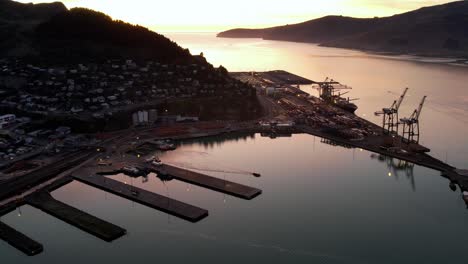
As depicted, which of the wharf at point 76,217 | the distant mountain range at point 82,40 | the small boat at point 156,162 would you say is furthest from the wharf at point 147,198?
the distant mountain range at point 82,40

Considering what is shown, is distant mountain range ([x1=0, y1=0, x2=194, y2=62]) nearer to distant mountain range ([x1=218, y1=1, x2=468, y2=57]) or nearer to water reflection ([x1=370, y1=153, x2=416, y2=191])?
water reflection ([x1=370, y1=153, x2=416, y2=191])

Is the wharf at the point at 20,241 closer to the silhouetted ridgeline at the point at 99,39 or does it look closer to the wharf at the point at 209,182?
the wharf at the point at 209,182

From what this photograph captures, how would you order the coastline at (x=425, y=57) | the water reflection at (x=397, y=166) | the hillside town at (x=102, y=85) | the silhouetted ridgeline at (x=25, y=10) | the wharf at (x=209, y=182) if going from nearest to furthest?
1. the wharf at (x=209, y=182)
2. the water reflection at (x=397, y=166)
3. the hillside town at (x=102, y=85)
4. the silhouetted ridgeline at (x=25, y=10)
5. the coastline at (x=425, y=57)

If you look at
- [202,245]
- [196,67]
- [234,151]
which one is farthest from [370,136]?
[196,67]

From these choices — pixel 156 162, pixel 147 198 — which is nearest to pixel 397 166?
pixel 156 162

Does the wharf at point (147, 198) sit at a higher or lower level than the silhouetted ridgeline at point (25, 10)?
lower

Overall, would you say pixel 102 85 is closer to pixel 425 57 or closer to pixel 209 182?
pixel 209 182

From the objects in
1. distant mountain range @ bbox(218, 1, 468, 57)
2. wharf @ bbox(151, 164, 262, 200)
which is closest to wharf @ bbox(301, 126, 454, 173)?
wharf @ bbox(151, 164, 262, 200)

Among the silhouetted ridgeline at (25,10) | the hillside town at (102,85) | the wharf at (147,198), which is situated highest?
the silhouetted ridgeline at (25,10)

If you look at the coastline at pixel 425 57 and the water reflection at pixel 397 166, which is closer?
the water reflection at pixel 397 166
